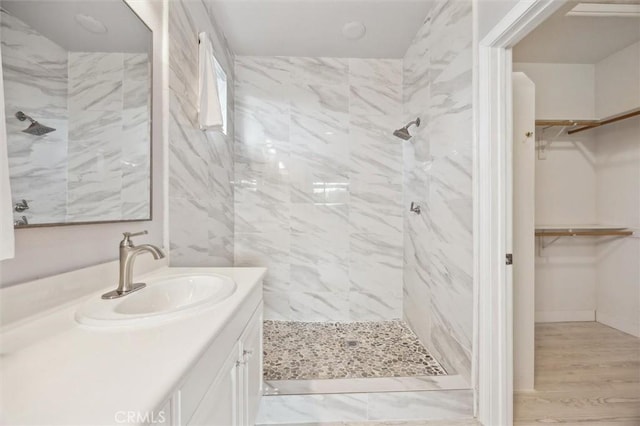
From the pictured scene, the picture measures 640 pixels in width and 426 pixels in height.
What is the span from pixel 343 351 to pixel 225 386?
1419 millimetres

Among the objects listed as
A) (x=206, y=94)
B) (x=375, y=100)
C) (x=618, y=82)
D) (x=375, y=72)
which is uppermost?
(x=375, y=72)

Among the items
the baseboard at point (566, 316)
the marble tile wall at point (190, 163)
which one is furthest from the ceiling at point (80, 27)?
the baseboard at point (566, 316)

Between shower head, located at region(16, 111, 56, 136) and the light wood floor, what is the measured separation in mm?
2434

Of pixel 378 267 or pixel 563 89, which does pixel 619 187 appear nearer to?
pixel 563 89

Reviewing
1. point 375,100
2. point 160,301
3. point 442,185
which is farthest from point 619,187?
point 160,301

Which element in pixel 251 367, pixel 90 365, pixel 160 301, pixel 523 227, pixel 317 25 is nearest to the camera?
pixel 90 365

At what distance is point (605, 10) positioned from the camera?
6.52ft

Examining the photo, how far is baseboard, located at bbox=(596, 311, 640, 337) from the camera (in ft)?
8.04

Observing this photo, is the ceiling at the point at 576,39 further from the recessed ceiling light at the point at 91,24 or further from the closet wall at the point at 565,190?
the recessed ceiling light at the point at 91,24

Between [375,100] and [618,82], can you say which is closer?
[618,82]

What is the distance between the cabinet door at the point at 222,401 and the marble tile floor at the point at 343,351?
0.85 metres

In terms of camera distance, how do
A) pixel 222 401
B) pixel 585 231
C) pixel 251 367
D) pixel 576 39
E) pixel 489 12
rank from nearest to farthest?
pixel 222 401
pixel 251 367
pixel 489 12
pixel 576 39
pixel 585 231

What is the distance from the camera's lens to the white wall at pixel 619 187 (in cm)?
251

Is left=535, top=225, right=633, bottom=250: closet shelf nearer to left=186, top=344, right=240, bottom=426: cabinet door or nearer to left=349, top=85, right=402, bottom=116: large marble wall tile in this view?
left=349, top=85, right=402, bottom=116: large marble wall tile
